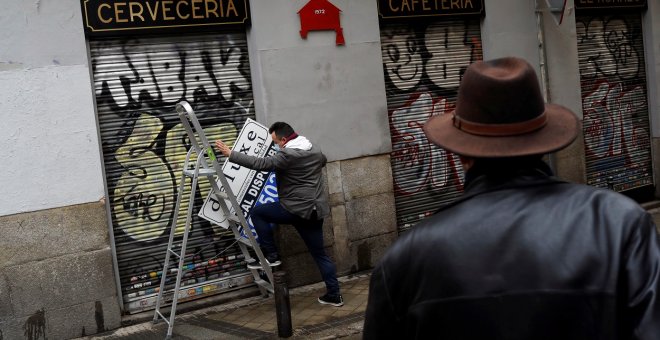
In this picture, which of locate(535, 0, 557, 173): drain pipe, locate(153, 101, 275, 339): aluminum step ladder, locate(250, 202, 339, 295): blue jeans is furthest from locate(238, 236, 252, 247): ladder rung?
locate(535, 0, 557, 173): drain pipe

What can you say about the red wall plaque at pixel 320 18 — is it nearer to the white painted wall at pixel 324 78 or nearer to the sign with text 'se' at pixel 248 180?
the white painted wall at pixel 324 78

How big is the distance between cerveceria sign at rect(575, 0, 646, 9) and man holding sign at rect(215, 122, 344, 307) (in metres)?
5.71

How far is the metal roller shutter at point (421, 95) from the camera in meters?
8.64

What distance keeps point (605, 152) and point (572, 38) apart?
1940 mm

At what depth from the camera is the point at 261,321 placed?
21.7ft

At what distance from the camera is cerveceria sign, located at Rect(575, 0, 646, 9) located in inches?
404

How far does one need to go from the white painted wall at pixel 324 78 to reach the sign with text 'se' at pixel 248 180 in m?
0.46

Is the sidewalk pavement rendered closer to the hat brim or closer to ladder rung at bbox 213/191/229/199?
ladder rung at bbox 213/191/229/199

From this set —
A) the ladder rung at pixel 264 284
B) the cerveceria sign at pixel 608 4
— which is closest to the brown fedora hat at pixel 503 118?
the ladder rung at pixel 264 284

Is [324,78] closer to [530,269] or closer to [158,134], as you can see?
[158,134]

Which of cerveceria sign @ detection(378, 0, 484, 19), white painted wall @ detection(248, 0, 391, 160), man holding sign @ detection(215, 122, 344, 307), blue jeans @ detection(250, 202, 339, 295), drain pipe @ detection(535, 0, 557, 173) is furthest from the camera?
drain pipe @ detection(535, 0, 557, 173)

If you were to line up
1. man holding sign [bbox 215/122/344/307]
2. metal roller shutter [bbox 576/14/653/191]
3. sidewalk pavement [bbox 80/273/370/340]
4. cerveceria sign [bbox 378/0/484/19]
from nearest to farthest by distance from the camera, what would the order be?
sidewalk pavement [bbox 80/273/370/340]
man holding sign [bbox 215/122/344/307]
cerveceria sign [bbox 378/0/484/19]
metal roller shutter [bbox 576/14/653/191]

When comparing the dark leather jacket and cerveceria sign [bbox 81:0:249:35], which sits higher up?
cerveceria sign [bbox 81:0:249:35]

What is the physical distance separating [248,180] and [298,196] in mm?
886
